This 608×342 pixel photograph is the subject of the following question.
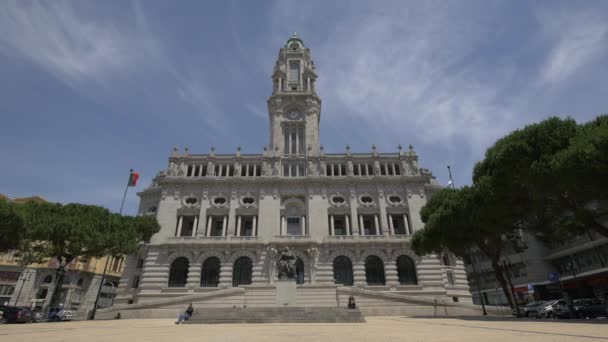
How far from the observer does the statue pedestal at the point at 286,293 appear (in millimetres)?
32188

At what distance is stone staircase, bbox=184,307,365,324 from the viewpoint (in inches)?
993

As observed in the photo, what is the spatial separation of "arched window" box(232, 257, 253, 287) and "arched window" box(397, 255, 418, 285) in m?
20.9

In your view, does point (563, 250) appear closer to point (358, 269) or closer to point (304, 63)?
point (358, 269)

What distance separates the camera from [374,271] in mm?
44375

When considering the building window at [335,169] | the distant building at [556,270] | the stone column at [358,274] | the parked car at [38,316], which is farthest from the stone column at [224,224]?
the distant building at [556,270]

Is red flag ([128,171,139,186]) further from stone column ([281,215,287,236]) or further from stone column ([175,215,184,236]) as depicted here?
stone column ([281,215,287,236])

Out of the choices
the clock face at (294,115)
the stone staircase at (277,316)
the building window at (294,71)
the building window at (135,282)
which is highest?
the building window at (294,71)

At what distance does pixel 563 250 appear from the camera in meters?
45.5

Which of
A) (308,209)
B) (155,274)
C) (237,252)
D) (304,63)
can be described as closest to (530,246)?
(308,209)

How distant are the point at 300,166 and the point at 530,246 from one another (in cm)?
3878

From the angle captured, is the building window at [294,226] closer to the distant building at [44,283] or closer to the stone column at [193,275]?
the stone column at [193,275]

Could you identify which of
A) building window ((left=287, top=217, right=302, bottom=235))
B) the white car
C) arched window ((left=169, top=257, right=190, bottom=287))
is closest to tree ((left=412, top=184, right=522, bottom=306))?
building window ((left=287, top=217, right=302, bottom=235))

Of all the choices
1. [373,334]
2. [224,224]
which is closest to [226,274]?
[224,224]

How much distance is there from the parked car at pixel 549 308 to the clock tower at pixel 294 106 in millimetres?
34710
